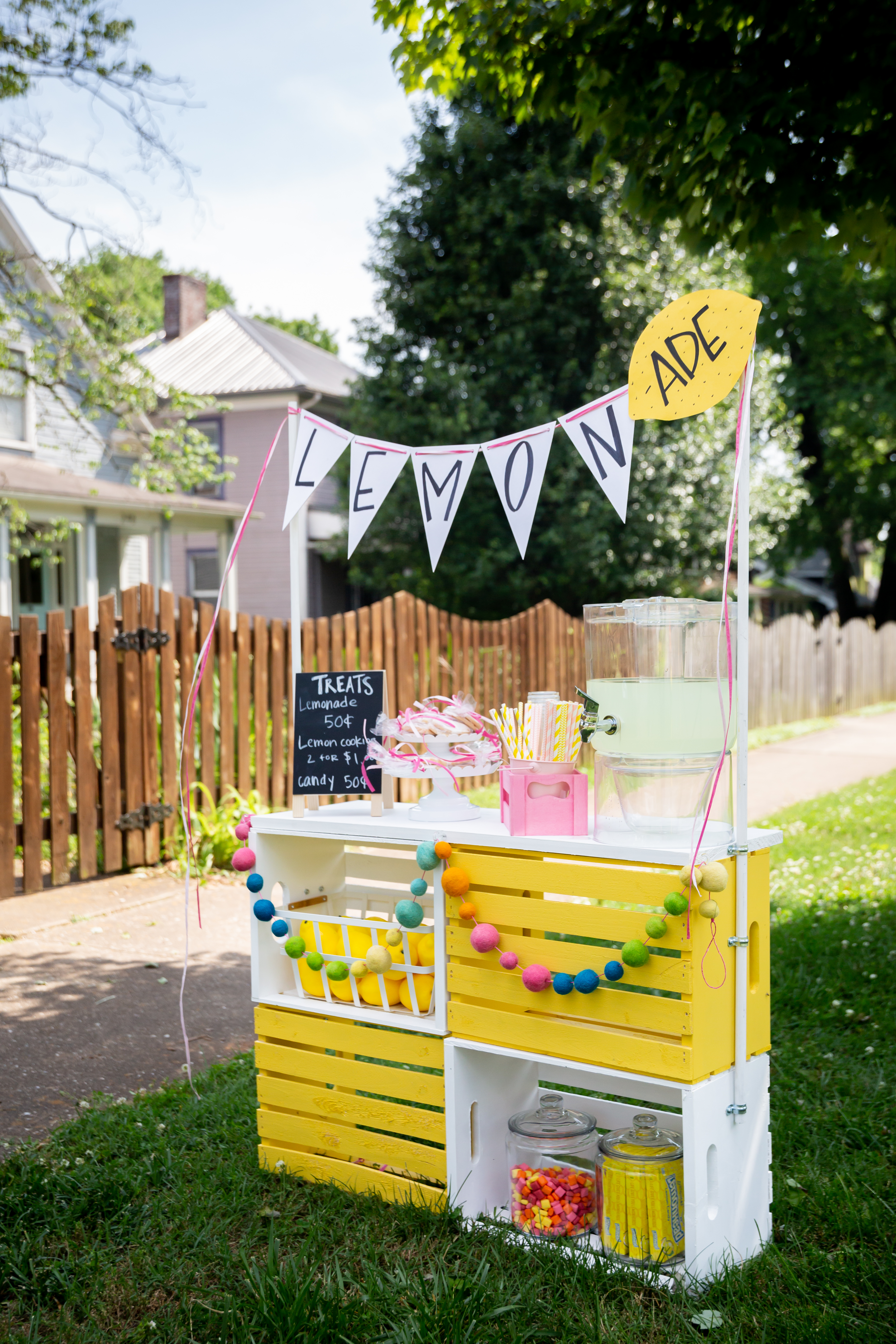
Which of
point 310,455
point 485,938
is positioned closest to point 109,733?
point 310,455

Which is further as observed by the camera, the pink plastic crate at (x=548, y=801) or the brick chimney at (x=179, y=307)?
the brick chimney at (x=179, y=307)

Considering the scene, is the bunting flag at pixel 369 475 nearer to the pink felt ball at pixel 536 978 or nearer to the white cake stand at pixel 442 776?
the white cake stand at pixel 442 776

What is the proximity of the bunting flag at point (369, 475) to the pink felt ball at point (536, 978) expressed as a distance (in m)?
1.44

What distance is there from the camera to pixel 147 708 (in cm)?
716

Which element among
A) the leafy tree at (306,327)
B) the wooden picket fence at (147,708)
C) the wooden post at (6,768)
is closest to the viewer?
the wooden post at (6,768)

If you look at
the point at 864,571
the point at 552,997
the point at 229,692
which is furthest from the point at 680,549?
the point at 864,571

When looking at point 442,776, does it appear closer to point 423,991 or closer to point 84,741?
point 423,991

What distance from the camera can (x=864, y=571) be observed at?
60344mm

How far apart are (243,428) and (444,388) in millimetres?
9747

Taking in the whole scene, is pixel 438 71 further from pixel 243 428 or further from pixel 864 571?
pixel 864 571

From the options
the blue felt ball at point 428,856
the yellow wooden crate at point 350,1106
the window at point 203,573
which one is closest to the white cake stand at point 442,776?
the blue felt ball at point 428,856

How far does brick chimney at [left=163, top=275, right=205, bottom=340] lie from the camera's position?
26969 millimetres

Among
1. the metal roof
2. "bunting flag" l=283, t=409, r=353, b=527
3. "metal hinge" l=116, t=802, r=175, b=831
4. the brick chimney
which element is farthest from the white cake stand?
the brick chimney

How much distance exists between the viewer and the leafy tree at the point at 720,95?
498 centimetres
